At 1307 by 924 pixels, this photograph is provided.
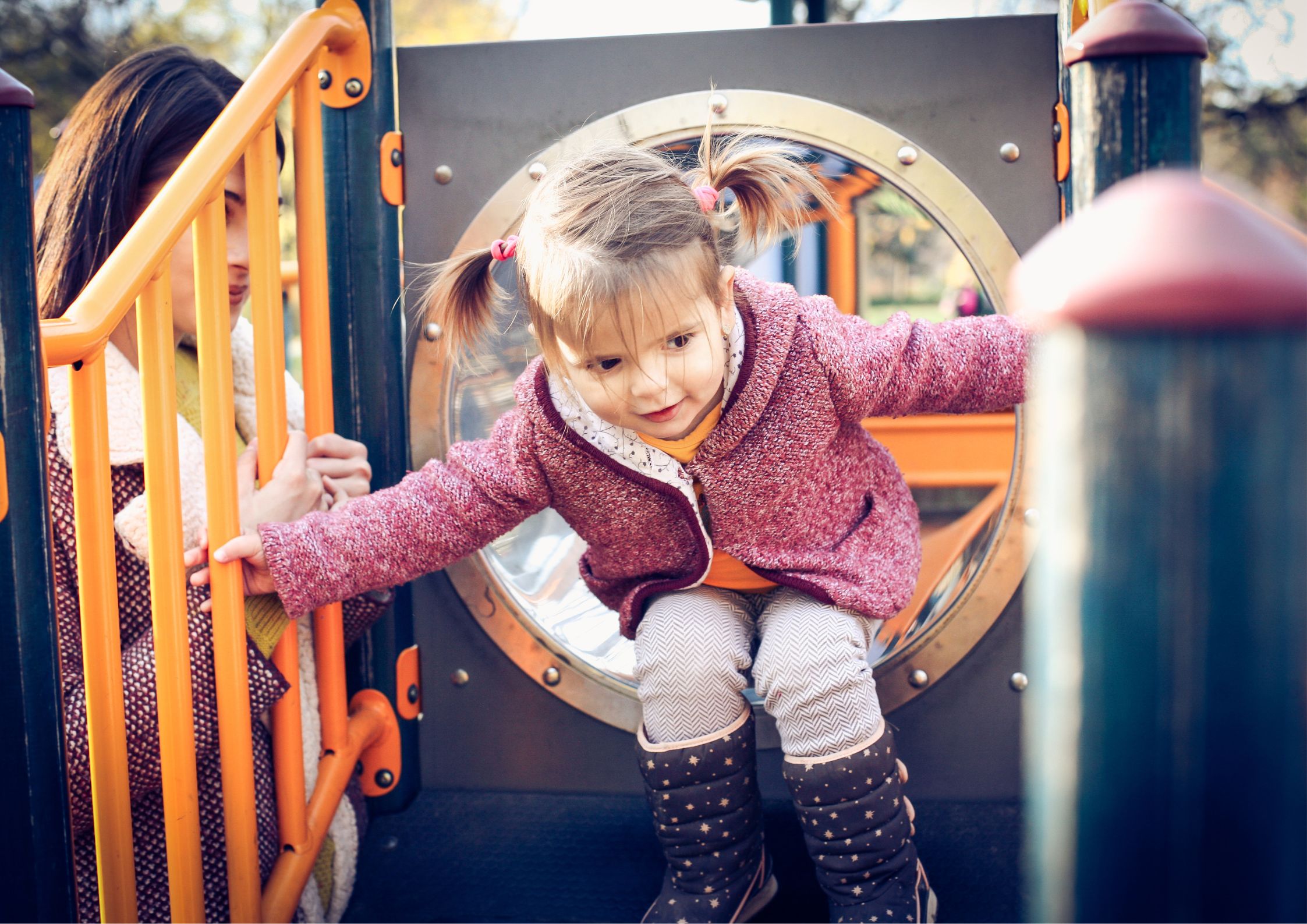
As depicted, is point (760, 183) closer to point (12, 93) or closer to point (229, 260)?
point (229, 260)

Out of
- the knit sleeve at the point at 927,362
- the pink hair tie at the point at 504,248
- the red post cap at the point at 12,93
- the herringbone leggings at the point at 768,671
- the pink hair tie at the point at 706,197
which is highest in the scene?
the red post cap at the point at 12,93

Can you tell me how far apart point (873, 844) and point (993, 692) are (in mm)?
547

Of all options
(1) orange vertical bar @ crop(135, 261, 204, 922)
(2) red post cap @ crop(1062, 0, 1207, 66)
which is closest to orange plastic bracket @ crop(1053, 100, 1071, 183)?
(2) red post cap @ crop(1062, 0, 1207, 66)

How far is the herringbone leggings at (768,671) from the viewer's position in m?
1.27

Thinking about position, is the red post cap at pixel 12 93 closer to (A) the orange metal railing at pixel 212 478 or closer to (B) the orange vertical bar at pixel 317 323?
(A) the orange metal railing at pixel 212 478

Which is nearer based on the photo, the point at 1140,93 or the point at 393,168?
the point at 1140,93

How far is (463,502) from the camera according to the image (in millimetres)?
1407

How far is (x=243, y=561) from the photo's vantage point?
4.32 feet

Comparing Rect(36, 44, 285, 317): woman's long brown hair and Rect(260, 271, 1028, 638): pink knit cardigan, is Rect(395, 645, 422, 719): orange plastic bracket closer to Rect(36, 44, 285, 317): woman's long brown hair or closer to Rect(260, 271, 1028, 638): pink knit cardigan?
Rect(260, 271, 1028, 638): pink knit cardigan

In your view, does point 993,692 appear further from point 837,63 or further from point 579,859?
point 837,63

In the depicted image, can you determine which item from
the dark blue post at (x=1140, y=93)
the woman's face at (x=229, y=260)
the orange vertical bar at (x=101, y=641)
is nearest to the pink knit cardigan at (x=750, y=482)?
the orange vertical bar at (x=101, y=641)

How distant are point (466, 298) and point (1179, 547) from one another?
1.16 metres

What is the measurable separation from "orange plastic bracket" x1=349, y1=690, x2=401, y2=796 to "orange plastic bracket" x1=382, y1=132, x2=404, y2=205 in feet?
2.47

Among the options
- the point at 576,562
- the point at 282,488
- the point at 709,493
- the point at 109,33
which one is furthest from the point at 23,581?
the point at 109,33
